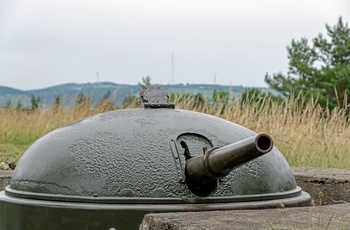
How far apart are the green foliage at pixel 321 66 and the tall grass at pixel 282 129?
1381 centimetres

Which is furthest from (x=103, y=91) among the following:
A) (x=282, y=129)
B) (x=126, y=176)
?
(x=126, y=176)

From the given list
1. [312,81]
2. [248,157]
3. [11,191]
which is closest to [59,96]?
[11,191]

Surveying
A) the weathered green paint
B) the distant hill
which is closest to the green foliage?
the distant hill

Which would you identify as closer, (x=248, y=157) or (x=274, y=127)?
(x=248, y=157)

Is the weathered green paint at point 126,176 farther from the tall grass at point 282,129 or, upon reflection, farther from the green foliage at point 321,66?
the green foliage at point 321,66

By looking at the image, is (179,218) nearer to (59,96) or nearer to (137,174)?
(137,174)

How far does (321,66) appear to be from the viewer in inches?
1009

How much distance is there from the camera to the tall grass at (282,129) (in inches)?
335

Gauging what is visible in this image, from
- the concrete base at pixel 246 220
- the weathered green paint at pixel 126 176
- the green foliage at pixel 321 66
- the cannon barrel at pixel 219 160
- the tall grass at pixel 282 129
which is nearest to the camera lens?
the concrete base at pixel 246 220

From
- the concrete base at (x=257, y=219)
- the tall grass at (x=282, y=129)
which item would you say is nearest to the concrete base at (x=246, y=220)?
the concrete base at (x=257, y=219)

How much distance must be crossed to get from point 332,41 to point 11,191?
22887 mm

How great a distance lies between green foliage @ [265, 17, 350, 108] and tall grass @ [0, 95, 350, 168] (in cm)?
1381

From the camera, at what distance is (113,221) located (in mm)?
3312

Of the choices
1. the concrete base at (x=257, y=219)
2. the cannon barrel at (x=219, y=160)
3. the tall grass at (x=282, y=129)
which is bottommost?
the tall grass at (x=282, y=129)
